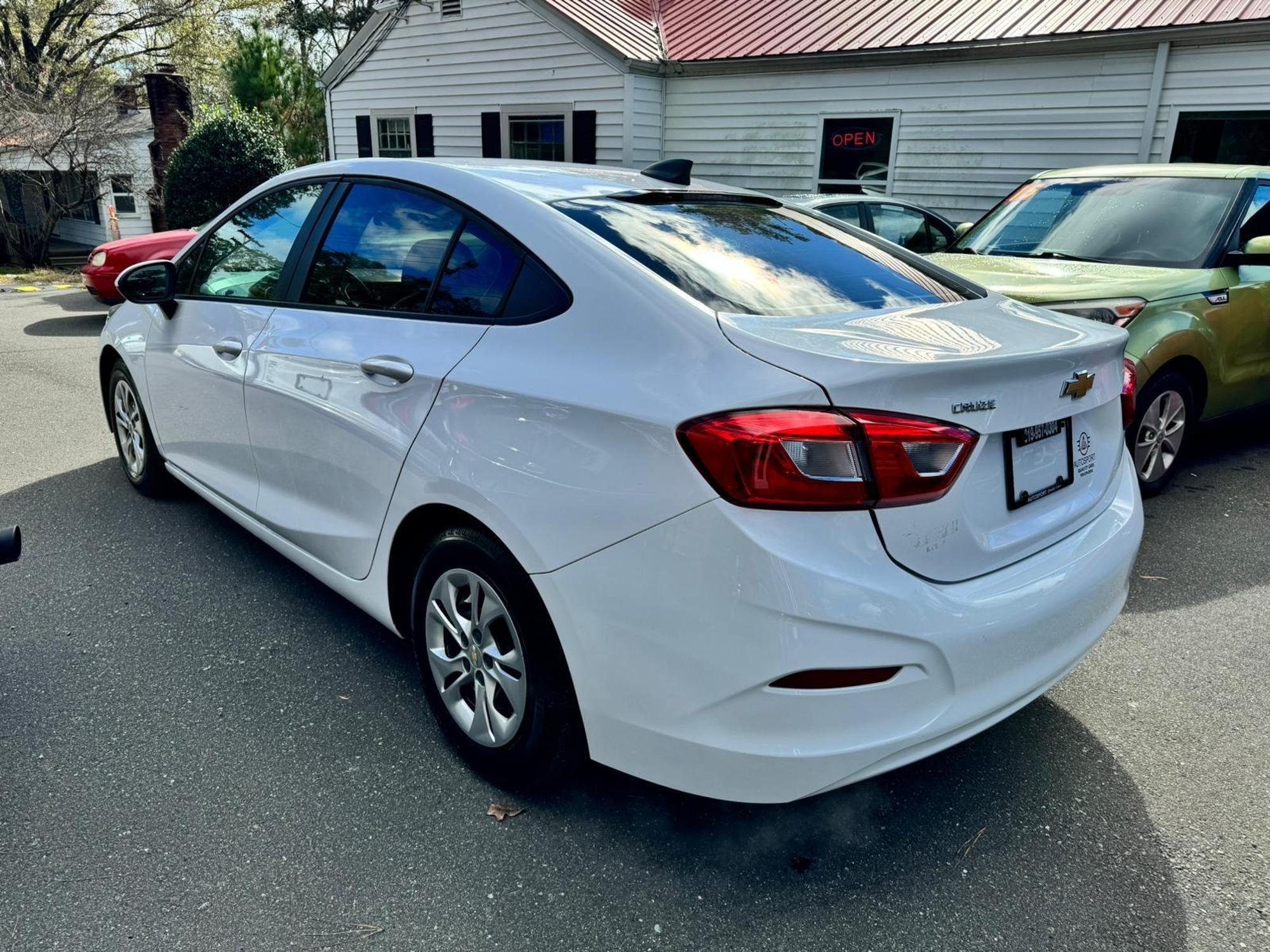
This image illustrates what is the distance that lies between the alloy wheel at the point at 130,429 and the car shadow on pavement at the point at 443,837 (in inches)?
60.9

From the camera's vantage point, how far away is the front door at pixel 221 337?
11.2 ft

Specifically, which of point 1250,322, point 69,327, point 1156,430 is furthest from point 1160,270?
point 69,327

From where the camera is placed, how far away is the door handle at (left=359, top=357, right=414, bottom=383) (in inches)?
102

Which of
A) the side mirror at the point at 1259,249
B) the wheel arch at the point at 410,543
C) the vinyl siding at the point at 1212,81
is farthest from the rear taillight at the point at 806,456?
the vinyl siding at the point at 1212,81

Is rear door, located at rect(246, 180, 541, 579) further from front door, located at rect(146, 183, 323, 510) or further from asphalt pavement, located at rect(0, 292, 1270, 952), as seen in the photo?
asphalt pavement, located at rect(0, 292, 1270, 952)

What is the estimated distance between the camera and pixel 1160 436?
193 inches

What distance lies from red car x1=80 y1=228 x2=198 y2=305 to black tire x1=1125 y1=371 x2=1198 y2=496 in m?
9.16

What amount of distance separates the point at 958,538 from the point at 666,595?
645 millimetres

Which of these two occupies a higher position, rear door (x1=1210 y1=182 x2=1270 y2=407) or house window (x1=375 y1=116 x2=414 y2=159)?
house window (x1=375 y1=116 x2=414 y2=159)

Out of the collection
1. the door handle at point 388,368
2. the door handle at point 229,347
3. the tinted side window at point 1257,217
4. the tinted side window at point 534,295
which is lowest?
the door handle at point 229,347

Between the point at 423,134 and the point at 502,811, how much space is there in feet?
52.1

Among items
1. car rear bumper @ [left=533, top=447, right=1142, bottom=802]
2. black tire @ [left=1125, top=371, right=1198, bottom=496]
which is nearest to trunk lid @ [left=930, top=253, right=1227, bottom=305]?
black tire @ [left=1125, top=371, right=1198, bottom=496]

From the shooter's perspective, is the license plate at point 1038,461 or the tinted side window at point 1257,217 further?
the tinted side window at point 1257,217

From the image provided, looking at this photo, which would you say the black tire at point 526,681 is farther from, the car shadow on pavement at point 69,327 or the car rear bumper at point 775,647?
the car shadow on pavement at point 69,327
